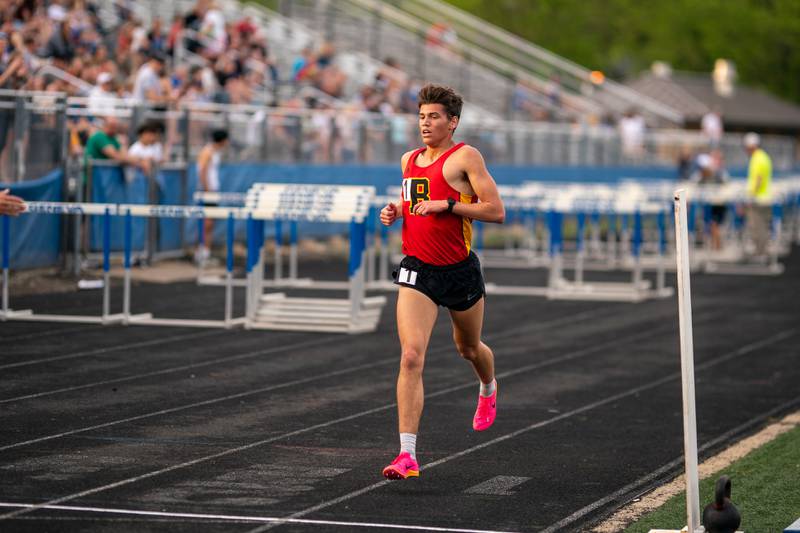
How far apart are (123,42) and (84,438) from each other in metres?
16.8

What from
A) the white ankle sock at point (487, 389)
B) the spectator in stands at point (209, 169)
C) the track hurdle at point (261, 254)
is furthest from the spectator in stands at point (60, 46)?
the white ankle sock at point (487, 389)

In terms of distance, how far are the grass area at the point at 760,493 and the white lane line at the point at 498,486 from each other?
0.82 metres

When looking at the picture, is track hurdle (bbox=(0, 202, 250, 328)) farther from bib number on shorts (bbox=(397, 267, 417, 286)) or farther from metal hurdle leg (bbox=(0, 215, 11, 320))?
bib number on shorts (bbox=(397, 267, 417, 286))

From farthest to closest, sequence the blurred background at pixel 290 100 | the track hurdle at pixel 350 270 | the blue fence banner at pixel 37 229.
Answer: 1. the blurred background at pixel 290 100
2. the blue fence banner at pixel 37 229
3. the track hurdle at pixel 350 270

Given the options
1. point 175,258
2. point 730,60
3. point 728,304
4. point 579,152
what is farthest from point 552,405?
point 730,60

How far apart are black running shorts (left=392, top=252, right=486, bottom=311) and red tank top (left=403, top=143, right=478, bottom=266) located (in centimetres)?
4

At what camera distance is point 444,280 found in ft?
28.4

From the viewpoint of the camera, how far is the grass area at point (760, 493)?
760 centimetres

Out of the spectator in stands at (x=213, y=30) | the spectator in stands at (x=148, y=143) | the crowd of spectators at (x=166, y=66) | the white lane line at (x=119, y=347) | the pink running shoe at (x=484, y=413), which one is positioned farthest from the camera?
the spectator in stands at (x=213, y=30)

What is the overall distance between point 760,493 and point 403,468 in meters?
1.92

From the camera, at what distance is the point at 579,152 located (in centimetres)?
3662

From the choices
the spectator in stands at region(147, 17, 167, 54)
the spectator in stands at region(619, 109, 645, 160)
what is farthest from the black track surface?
the spectator in stands at region(619, 109, 645, 160)

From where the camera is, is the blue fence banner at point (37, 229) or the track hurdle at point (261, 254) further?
the blue fence banner at point (37, 229)

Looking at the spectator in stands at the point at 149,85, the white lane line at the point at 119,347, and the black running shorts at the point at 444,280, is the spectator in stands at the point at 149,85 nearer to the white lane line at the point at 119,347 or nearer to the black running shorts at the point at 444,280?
the white lane line at the point at 119,347
